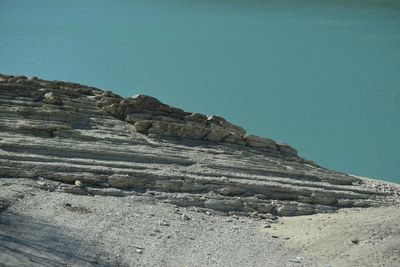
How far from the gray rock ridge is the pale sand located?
0.64 metres

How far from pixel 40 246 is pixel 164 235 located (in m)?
1.98

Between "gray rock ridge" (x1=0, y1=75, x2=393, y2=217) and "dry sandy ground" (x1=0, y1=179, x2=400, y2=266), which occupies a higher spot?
"gray rock ridge" (x1=0, y1=75, x2=393, y2=217)

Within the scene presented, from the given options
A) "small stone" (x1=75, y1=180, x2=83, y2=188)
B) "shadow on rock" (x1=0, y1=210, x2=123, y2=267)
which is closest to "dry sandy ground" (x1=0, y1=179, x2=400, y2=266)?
"shadow on rock" (x1=0, y1=210, x2=123, y2=267)

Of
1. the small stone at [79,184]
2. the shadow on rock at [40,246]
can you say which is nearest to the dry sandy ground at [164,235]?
the shadow on rock at [40,246]

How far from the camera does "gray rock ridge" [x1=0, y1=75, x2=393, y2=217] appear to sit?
11.4m

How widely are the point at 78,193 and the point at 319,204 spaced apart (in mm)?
4212

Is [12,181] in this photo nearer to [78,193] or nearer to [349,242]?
[78,193]

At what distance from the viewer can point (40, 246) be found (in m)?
8.43

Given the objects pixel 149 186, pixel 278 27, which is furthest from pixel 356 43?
pixel 149 186

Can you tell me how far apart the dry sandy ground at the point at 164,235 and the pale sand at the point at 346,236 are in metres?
0.01

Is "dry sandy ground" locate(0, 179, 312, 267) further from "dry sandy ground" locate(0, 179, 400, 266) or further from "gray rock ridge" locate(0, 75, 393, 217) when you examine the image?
"gray rock ridge" locate(0, 75, 393, 217)

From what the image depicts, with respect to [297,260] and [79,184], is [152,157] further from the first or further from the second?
[297,260]

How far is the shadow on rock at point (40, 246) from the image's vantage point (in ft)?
26.1

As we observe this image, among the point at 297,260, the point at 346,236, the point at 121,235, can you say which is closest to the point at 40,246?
the point at 121,235
